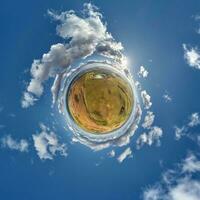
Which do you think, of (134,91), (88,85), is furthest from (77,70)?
(134,91)

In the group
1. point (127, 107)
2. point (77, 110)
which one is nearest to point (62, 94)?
point (77, 110)

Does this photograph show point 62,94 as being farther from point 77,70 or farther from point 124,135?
point 124,135

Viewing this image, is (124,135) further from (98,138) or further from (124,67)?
(124,67)

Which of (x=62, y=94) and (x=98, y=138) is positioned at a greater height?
(x=62, y=94)

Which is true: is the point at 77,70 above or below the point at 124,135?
above

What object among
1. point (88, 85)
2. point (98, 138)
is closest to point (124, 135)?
point (98, 138)
